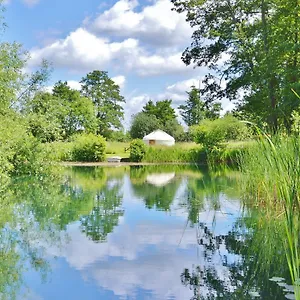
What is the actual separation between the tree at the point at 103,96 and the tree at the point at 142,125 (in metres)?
3.06

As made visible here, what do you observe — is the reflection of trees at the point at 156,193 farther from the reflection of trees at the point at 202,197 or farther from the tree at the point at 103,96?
the tree at the point at 103,96

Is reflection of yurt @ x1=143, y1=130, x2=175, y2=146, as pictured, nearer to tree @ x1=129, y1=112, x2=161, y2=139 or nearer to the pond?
tree @ x1=129, y1=112, x2=161, y2=139

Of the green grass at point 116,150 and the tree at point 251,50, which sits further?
the green grass at point 116,150

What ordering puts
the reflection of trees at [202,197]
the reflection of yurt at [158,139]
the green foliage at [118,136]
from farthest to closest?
1. the green foliage at [118,136]
2. the reflection of yurt at [158,139]
3. the reflection of trees at [202,197]

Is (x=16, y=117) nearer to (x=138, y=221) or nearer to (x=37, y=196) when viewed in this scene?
(x=37, y=196)

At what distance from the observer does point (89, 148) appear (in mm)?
26062

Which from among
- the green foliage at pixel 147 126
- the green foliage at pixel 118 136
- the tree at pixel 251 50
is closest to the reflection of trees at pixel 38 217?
the tree at pixel 251 50

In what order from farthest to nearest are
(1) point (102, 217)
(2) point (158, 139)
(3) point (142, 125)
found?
(3) point (142, 125), (2) point (158, 139), (1) point (102, 217)

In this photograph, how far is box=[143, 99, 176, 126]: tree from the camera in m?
46.6

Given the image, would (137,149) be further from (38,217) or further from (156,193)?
(38,217)

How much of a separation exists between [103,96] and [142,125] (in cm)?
671

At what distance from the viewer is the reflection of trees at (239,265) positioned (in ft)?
14.0

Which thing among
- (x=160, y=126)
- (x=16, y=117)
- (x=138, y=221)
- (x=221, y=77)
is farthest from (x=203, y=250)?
(x=160, y=126)

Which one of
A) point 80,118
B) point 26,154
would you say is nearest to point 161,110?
point 80,118
